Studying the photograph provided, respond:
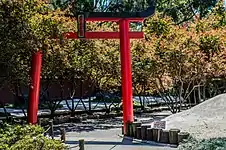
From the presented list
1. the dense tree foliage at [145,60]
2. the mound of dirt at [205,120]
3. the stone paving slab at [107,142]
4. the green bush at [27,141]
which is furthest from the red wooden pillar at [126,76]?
the green bush at [27,141]

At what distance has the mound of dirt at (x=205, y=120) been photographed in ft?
44.9

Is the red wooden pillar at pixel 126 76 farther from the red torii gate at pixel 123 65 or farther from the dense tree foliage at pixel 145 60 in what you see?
the dense tree foliage at pixel 145 60

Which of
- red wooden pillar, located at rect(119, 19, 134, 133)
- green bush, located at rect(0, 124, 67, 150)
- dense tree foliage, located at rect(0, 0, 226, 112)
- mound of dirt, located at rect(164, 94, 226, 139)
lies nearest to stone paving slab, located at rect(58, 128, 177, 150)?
red wooden pillar, located at rect(119, 19, 134, 133)

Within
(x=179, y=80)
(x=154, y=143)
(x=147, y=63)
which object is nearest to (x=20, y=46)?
(x=154, y=143)

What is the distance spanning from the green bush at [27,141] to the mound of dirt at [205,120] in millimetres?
6142

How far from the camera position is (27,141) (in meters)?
7.68

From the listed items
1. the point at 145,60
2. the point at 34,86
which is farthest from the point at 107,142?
the point at 145,60

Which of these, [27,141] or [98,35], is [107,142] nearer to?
[98,35]

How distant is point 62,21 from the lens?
1434 centimetres

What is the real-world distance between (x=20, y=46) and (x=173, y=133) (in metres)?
5.25

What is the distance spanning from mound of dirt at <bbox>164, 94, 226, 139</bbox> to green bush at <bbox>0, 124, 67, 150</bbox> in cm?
→ 614

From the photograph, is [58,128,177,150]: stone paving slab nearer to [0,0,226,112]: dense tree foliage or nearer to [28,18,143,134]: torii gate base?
[28,18,143,134]: torii gate base

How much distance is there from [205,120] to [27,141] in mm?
8864

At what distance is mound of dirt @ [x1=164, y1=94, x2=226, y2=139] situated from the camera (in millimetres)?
13673
